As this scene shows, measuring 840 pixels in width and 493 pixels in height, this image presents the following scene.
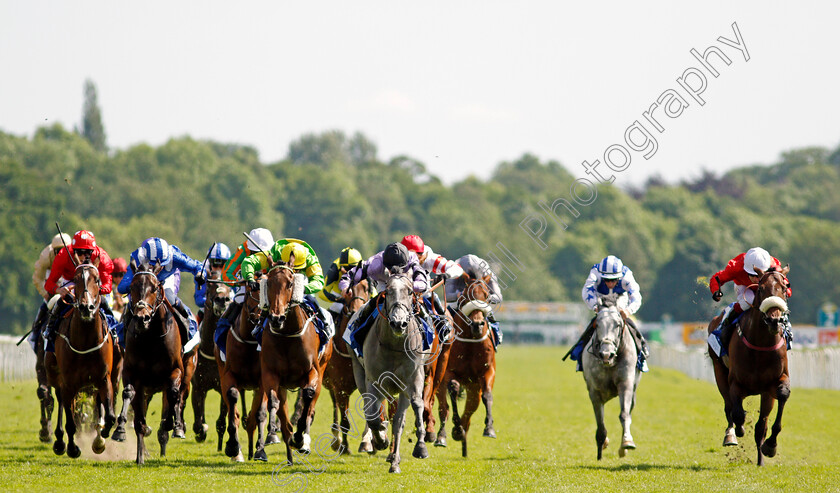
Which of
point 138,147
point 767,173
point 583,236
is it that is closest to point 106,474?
point 138,147

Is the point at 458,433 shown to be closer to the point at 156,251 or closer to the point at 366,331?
the point at 366,331

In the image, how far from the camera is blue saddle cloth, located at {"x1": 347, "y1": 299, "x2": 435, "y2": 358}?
10.9m

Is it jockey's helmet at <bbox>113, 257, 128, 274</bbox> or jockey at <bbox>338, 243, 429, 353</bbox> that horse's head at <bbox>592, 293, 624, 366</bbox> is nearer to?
jockey at <bbox>338, 243, 429, 353</bbox>

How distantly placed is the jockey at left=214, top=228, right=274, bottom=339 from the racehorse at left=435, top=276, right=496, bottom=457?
A: 242 centimetres

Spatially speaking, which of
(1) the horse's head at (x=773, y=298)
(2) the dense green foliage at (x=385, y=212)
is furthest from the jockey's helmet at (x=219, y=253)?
(2) the dense green foliage at (x=385, y=212)

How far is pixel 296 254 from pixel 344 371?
2246 millimetres

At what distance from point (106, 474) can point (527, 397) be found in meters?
14.8

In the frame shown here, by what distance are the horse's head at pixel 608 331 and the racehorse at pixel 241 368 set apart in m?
3.68

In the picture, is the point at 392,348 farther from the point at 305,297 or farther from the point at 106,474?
the point at 106,474

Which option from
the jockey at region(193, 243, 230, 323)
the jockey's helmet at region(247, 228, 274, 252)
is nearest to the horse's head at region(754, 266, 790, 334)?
the jockey's helmet at region(247, 228, 274, 252)

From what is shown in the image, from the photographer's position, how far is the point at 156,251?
11.4m

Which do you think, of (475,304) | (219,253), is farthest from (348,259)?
(475,304)

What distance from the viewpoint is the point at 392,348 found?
10578 mm

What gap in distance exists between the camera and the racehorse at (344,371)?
1242cm
